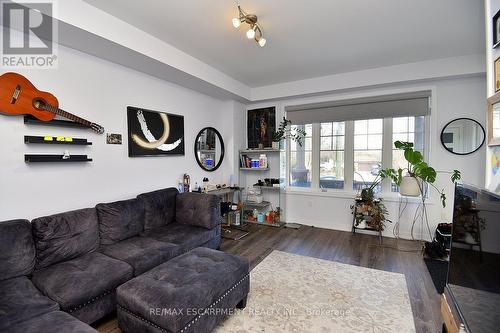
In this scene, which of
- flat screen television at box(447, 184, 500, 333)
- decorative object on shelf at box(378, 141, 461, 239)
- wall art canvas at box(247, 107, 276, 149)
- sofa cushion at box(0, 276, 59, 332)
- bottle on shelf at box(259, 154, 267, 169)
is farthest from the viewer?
wall art canvas at box(247, 107, 276, 149)

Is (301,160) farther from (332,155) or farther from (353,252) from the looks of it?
(353,252)

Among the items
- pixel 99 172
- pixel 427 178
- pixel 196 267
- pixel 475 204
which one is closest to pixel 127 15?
pixel 99 172

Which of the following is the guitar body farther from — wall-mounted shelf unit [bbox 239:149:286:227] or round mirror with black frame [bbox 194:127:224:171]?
wall-mounted shelf unit [bbox 239:149:286:227]

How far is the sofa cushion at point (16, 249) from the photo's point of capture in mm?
1738

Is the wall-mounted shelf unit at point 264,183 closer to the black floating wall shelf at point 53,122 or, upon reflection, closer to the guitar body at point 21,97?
the black floating wall shelf at point 53,122

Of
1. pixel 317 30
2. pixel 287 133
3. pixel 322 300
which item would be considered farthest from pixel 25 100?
pixel 287 133

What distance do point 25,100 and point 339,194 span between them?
14.2ft

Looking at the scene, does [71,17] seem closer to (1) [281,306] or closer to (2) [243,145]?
(1) [281,306]

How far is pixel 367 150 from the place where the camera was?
409 centimetres

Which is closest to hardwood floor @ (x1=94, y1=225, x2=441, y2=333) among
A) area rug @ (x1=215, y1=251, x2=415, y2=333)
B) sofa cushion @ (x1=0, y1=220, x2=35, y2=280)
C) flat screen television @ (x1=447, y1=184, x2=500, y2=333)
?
area rug @ (x1=215, y1=251, x2=415, y2=333)

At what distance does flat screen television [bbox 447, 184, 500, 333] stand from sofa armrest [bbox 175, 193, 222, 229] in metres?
2.35

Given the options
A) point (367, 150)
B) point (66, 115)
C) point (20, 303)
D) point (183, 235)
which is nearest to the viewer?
point (20, 303)

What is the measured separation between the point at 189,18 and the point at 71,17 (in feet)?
3.24

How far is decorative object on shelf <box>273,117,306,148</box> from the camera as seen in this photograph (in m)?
4.42
